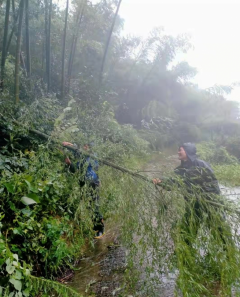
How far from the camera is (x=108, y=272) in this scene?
2750 mm

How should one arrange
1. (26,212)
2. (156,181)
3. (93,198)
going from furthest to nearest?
(93,198), (26,212), (156,181)

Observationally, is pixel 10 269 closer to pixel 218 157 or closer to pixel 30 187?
pixel 30 187

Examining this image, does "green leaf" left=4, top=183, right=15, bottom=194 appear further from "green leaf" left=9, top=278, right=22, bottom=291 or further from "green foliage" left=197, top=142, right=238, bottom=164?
"green foliage" left=197, top=142, right=238, bottom=164

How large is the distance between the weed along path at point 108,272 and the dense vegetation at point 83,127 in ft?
0.47

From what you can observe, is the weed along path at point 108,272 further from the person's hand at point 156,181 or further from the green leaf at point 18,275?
the green leaf at point 18,275

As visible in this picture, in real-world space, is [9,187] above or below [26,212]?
above

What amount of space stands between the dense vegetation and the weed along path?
14cm

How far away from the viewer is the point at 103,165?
2297 millimetres

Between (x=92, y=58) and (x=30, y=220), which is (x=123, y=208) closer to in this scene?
(x=30, y=220)

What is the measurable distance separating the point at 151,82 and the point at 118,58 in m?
3.17

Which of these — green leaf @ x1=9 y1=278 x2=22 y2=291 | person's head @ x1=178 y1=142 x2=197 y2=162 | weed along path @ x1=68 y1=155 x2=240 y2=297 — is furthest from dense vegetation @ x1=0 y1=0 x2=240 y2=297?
person's head @ x1=178 y1=142 x2=197 y2=162

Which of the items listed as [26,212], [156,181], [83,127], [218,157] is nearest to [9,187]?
[26,212]

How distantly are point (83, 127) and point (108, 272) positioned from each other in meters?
5.86

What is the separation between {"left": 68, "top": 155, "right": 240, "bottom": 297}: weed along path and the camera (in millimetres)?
2342
